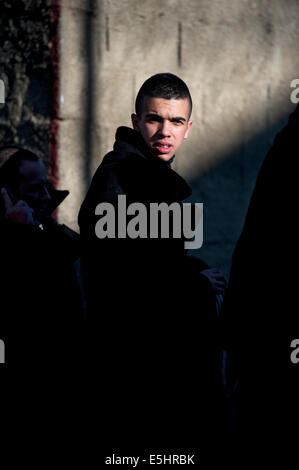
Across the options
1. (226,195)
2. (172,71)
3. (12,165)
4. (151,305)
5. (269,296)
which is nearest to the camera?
(269,296)

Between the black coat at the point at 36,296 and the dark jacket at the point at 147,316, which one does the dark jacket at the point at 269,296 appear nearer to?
the dark jacket at the point at 147,316

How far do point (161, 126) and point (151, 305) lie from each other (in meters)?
0.65

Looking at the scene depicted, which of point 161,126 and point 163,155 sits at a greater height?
point 161,126

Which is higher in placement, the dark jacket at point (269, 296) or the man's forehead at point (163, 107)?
the man's forehead at point (163, 107)

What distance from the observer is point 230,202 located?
466cm

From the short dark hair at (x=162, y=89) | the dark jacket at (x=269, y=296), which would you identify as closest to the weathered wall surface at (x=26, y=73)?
the short dark hair at (x=162, y=89)

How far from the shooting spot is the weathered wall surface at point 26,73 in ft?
12.8

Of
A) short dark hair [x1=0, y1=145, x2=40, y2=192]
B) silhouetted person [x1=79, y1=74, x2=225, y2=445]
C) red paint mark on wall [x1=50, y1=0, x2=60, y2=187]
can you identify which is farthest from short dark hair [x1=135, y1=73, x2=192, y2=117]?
red paint mark on wall [x1=50, y1=0, x2=60, y2=187]

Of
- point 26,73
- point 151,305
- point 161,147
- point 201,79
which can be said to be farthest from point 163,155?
point 201,79

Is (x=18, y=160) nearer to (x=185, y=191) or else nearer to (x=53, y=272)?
(x=53, y=272)

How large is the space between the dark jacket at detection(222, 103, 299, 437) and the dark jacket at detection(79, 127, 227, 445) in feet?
1.98

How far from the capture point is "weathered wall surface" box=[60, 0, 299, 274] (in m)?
3.97

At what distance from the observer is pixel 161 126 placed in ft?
9.13

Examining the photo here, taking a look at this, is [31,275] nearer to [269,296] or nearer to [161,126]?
[161,126]
